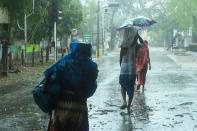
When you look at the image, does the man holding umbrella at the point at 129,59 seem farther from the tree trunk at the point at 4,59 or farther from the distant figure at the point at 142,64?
the tree trunk at the point at 4,59

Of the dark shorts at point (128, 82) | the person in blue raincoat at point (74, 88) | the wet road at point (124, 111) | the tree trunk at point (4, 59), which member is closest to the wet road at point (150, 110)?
the wet road at point (124, 111)

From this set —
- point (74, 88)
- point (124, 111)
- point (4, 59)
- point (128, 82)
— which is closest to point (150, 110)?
point (124, 111)

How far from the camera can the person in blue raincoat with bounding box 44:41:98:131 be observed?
617cm

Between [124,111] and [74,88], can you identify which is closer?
[74,88]

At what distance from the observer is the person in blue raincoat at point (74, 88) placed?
243 inches

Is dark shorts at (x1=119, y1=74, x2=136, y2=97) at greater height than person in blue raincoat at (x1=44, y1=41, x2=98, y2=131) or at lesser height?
lesser

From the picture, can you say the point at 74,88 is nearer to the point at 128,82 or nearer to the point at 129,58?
the point at 128,82

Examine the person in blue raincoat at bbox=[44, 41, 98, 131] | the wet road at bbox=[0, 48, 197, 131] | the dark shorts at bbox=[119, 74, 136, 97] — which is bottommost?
the wet road at bbox=[0, 48, 197, 131]

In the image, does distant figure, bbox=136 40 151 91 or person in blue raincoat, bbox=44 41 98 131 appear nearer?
person in blue raincoat, bbox=44 41 98 131

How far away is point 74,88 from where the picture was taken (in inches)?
244

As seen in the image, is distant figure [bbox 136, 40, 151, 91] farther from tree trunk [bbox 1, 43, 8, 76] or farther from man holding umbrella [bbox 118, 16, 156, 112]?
tree trunk [bbox 1, 43, 8, 76]

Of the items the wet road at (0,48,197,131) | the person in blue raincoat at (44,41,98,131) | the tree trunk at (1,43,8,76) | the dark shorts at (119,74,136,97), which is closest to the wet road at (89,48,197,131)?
the wet road at (0,48,197,131)

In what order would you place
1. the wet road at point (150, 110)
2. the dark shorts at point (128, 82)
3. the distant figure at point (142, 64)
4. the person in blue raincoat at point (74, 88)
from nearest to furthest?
the person in blue raincoat at point (74, 88), the wet road at point (150, 110), the dark shorts at point (128, 82), the distant figure at point (142, 64)

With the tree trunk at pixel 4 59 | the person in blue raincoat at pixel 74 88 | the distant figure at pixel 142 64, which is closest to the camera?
the person in blue raincoat at pixel 74 88
